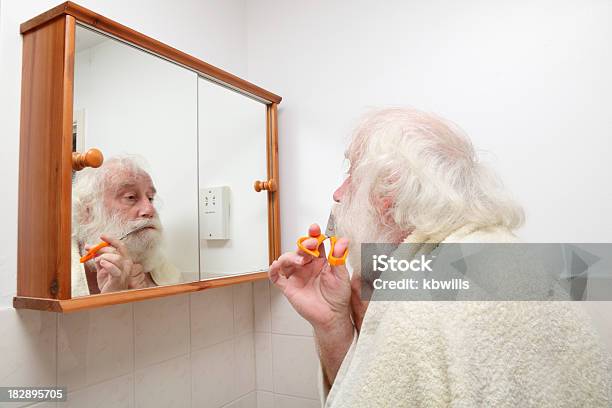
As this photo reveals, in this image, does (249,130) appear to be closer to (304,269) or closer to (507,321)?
(304,269)

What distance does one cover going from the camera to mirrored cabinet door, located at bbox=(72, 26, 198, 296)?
0.86m

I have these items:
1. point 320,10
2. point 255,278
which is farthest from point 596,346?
point 320,10

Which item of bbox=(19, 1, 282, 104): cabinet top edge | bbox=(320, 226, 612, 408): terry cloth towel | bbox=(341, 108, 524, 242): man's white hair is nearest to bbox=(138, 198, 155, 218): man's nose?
bbox=(19, 1, 282, 104): cabinet top edge

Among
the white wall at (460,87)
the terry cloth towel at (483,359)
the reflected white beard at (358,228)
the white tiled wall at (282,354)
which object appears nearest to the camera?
the terry cloth towel at (483,359)

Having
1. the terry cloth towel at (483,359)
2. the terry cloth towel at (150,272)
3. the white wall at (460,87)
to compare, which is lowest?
the terry cloth towel at (483,359)

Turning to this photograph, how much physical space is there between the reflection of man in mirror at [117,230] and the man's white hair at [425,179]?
504 mm

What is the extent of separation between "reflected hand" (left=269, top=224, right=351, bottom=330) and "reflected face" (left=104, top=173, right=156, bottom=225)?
0.34 m

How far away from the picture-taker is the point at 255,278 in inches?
52.0

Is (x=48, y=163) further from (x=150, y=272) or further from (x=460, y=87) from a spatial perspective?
(x=460, y=87)

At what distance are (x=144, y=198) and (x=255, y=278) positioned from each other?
0.45 meters

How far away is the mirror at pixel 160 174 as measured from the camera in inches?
34.4

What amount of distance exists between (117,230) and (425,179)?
2.18ft

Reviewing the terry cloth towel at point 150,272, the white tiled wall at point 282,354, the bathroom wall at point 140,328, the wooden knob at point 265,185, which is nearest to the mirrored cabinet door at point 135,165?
the terry cloth towel at point 150,272

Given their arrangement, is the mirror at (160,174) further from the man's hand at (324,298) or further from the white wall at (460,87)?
the man's hand at (324,298)
